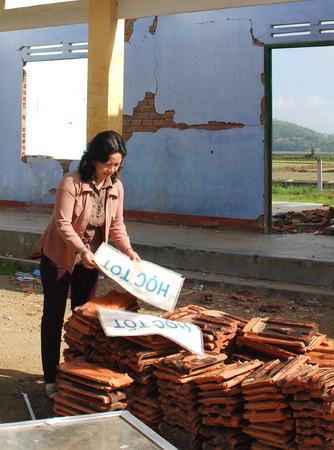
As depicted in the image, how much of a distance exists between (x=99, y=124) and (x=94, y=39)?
1.14 meters

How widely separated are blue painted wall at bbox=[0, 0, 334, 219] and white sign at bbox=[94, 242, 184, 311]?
6846mm

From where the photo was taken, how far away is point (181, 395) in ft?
13.8

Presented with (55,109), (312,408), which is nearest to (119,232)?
(312,408)

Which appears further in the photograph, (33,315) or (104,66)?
(104,66)

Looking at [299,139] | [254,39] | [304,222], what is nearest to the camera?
[254,39]

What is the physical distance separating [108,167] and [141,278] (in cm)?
77

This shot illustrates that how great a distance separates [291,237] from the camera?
36.6 feet

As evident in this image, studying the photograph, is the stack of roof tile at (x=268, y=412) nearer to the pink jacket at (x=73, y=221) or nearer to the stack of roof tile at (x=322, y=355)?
the stack of roof tile at (x=322, y=355)

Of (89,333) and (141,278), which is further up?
(141,278)

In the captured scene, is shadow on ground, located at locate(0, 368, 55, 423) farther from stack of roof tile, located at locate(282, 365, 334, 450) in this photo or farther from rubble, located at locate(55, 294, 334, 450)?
stack of roof tile, located at locate(282, 365, 334, 450)

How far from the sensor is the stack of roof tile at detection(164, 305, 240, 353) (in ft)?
15.2

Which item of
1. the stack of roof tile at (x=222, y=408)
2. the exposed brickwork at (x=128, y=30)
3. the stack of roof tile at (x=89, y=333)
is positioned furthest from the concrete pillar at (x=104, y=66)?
the stack of roof tile at (x=222, y=408)

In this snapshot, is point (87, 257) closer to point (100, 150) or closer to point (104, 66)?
point (100, 150)

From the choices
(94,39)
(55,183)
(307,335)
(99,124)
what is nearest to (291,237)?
(99,124)
